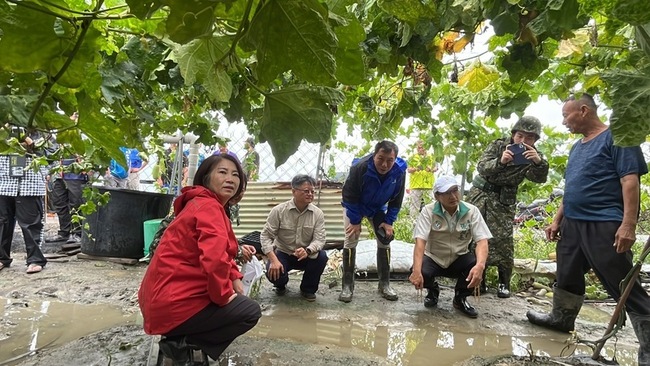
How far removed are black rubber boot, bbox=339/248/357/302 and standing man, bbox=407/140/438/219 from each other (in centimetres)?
287

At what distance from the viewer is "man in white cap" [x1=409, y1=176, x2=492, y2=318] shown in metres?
3.39

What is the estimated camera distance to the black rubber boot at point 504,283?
4.00 meters

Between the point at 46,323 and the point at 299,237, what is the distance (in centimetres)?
209

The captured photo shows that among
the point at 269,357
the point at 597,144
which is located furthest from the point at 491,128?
the point at 269,357

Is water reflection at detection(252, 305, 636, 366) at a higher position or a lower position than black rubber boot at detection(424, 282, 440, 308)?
lower

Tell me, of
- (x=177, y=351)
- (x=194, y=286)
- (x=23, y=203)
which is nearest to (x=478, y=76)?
(x=194, y=286)

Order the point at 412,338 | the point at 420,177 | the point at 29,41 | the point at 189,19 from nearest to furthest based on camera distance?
the point at 189,19, the point at 29,41, the point at 412,338, the point at 420,177

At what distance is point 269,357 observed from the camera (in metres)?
2.48

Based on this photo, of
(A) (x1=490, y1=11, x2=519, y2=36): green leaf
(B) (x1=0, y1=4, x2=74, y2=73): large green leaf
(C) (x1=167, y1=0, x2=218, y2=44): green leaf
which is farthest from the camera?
(A) (x1=490, y1=11, x2=519, y2=36): green leaf

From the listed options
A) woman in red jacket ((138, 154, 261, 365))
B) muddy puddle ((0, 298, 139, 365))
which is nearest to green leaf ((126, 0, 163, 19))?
woman in red jacket ((138, 154, 261, 365))

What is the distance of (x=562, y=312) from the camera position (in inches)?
118

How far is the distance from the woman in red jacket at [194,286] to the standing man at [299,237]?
1.76 m

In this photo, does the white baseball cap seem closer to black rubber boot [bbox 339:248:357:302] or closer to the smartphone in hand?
the smartphone in hand

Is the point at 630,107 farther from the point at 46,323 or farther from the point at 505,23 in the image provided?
the point at 46,323
